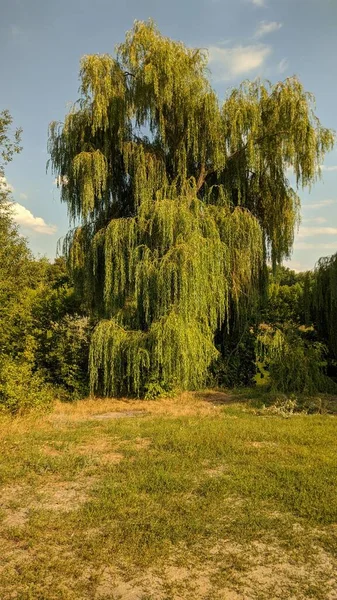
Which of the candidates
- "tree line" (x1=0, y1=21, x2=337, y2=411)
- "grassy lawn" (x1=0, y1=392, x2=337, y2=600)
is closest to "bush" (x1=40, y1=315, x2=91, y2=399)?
"tree line" (x1=0, y1=21, x2=337, y2=411)

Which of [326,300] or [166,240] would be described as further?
Result: [326,300]

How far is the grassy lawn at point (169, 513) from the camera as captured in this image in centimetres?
306

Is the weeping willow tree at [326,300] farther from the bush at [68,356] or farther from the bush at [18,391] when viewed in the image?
the bush at [18,391]

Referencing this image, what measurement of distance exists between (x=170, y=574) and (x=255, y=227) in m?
9.23

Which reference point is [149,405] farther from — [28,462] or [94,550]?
[94,550]

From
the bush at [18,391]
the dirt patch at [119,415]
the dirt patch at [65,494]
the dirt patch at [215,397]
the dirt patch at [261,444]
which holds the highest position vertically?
the bush at [18,391]

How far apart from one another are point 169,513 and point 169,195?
8276 millimetres

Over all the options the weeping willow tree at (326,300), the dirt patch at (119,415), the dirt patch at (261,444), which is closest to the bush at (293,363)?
the weeping willow tree at (326,300)

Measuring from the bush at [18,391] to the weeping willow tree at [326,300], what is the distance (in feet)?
25.3

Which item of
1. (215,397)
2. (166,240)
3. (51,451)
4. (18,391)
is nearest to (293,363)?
(215,397)

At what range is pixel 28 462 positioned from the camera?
18.5 ft

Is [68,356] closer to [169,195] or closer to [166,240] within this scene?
[166,240]

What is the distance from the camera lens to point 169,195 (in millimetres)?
11086

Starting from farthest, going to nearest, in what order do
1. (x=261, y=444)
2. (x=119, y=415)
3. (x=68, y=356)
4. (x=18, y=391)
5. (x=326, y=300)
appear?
(x=326, y=300) < (x=68, y=356) < (x=119, y=415) < (x=18, y=391) < (x=261, y=444)
